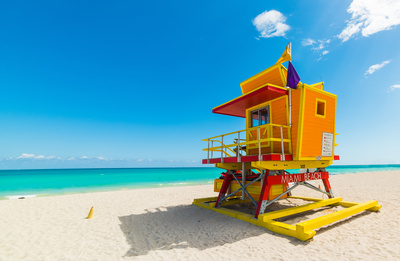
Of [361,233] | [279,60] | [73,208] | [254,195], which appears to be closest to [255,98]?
[279,60]

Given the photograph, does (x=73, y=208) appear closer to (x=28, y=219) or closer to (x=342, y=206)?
(x=28, y=219)

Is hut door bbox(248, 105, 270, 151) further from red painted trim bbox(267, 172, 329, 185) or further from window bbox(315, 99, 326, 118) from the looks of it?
window bbox(315, 99, 326, 118)

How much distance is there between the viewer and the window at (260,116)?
9.58m

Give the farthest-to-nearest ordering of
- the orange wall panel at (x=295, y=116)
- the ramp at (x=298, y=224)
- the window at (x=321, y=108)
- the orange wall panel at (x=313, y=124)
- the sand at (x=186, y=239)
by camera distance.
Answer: the window at (x=321, y=108) → the orange wall panel at (x=313, y=124) → the orange wall panel at (x=295, y=116) → the ramp at (x=298, y=224) → the sand at (x=186, y=239)

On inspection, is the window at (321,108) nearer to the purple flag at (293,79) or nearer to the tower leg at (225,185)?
the purple flag at (293,79)

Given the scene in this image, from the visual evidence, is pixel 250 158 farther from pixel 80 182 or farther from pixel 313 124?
pixel 80 182

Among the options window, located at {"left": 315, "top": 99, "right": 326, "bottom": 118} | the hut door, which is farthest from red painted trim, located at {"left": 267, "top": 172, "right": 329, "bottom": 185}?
window, located at {"left": 315, "top": 99, "right": 326, "bottom": 118}

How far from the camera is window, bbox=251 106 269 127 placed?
9.58 metres

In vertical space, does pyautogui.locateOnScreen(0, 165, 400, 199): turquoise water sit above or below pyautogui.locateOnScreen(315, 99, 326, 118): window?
below

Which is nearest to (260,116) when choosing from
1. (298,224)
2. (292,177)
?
(292,177)

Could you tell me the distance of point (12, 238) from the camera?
716 cm

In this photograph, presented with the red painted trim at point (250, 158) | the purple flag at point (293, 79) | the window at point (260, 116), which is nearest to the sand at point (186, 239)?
the red painted trim at point (250, 158)

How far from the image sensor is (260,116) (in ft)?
32.4

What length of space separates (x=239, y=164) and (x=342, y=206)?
5.59m
